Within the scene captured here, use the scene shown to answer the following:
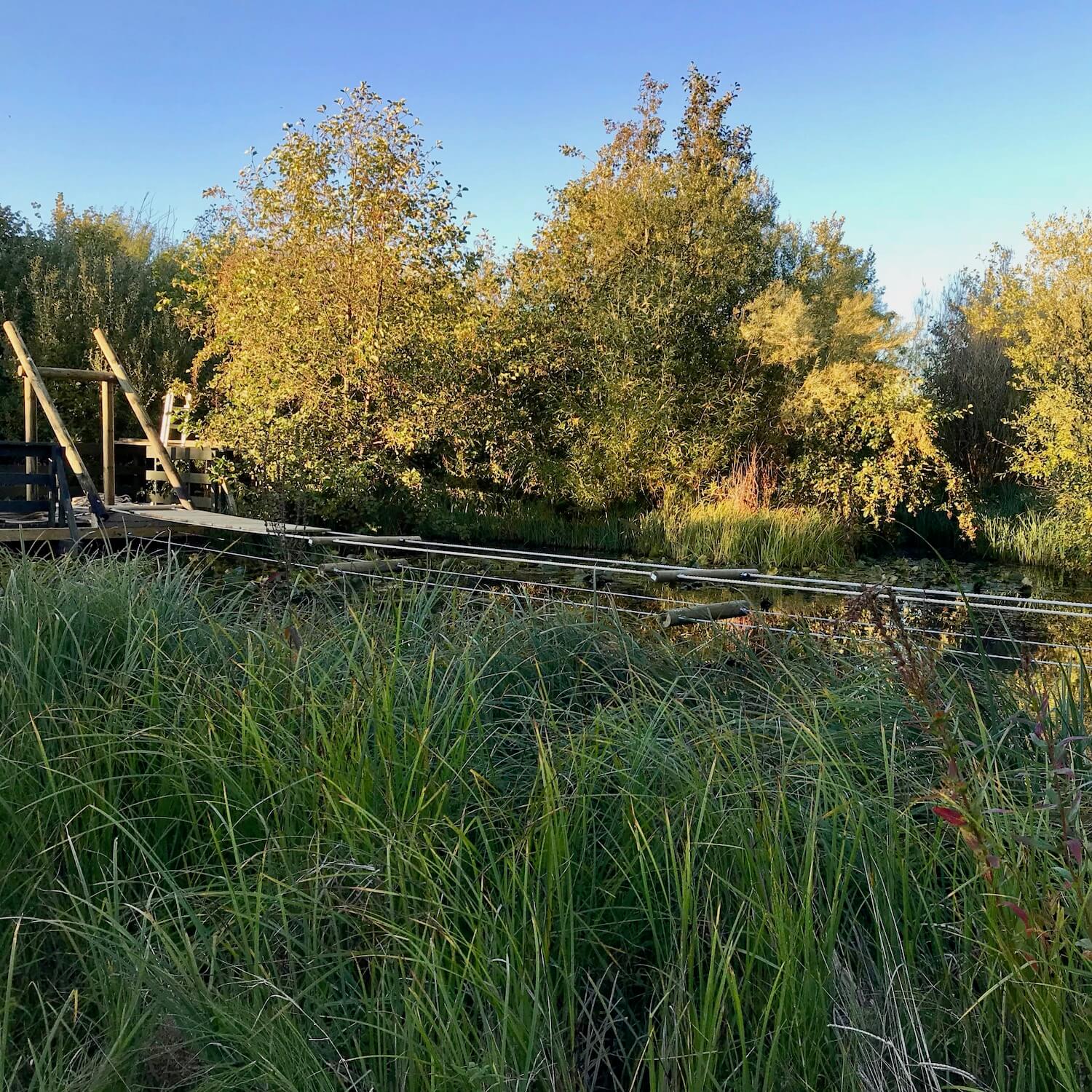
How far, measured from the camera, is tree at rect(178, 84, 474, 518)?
1045 centimetres

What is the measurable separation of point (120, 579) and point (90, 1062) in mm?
2322

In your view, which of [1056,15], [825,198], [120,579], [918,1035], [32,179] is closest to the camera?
[918,1035]

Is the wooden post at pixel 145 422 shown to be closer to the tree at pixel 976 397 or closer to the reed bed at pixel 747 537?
the reed bed at pixel 747 537

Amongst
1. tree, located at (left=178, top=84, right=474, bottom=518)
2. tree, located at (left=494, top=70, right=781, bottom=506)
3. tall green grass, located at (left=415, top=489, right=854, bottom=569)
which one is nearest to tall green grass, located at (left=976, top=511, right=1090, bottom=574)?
tall green grass, located at (left=415, top=489, right=854, bottom=569)

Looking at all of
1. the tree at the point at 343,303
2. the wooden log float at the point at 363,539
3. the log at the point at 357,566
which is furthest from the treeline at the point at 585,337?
the log at the point at 357,566

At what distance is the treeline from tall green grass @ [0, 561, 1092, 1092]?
28.2 ft

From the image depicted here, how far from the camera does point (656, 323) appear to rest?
13.0 meters

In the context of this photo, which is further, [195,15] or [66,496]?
[195,15]

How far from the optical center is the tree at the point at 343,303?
10453mm

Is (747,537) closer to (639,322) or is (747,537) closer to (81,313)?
(639,322)

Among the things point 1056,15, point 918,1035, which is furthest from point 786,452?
point 918,1035

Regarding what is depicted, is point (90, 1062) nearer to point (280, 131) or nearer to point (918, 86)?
point (280, 131)

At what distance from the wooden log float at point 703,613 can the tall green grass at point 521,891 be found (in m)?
1.59

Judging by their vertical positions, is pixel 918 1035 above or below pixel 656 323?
below
